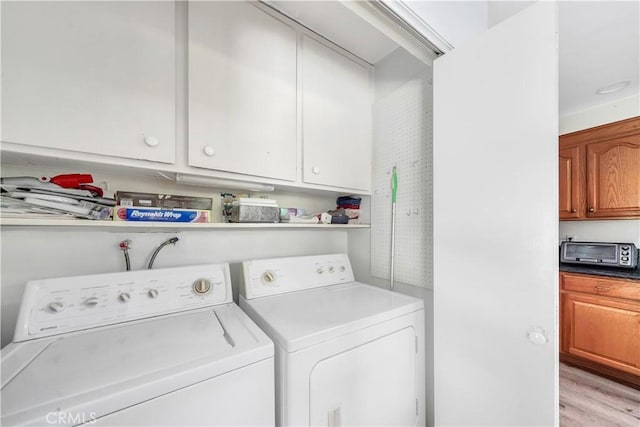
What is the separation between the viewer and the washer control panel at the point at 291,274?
1.37m

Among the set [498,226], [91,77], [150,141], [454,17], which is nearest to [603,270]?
[498,226]

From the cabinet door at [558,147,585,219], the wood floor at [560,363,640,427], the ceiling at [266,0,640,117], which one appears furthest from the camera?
the cabinet door at [558,147,585,219]

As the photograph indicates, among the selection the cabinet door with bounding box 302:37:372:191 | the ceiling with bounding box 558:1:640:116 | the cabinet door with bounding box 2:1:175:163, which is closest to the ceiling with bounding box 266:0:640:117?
the ceiling with bounding box 558:1:640:116

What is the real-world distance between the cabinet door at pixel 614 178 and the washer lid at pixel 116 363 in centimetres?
335

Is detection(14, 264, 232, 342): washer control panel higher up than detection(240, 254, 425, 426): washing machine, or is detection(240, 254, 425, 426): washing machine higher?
detection(14, 264, 232, 342): washer control panel

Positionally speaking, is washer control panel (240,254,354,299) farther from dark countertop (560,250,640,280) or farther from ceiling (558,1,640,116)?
dark countertop (560,250,640,280)

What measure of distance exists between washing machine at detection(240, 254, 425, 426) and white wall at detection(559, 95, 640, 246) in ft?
9.08

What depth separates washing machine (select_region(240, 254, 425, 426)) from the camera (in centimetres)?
90

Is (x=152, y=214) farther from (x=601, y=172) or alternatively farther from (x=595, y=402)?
(x=601, y=172)

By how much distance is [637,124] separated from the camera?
221 centimetres

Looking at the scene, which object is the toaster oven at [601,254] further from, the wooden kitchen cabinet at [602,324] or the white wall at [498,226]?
the white wall at [498,226]

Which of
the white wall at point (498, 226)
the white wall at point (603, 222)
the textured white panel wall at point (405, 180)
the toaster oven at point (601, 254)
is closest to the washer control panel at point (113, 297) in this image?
the textured white panel wall at point (405, 180)

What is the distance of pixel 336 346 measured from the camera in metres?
0.98

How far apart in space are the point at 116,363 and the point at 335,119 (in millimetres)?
1560
